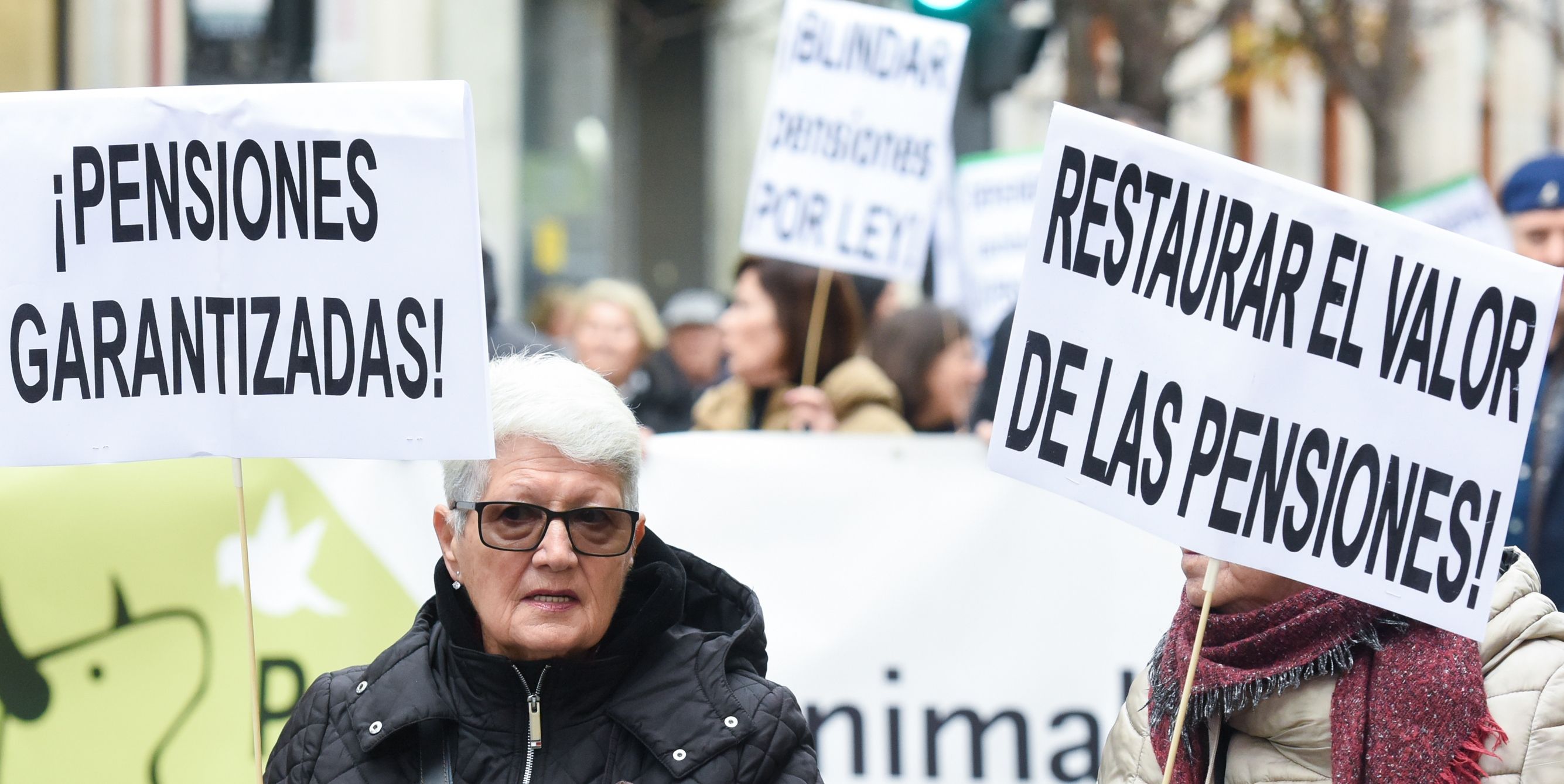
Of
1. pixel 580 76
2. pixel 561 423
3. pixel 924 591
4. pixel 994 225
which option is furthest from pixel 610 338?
pixel 580 76

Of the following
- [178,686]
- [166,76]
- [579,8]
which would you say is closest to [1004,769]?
[178,686]

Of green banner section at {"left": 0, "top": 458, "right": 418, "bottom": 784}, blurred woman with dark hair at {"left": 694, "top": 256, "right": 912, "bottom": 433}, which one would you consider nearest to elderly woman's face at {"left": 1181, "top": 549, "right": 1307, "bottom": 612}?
green banner section at {"left": 0, "top": 458, "right": 418, "bottom": 784}

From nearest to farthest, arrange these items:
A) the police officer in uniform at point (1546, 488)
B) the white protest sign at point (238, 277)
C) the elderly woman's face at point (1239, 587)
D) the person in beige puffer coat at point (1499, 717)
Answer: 1. the person in beige puffer coat at point (1499, 717)
2. the white protest sign at point (238, 277)
3. the elderly woman's face at point (1239, 587)
4. the police officer in uniform at point (1546, 488)

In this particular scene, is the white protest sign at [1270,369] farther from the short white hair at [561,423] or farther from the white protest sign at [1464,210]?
the white protest sign at [1464,210]

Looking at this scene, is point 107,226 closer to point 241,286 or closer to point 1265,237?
point 241,286

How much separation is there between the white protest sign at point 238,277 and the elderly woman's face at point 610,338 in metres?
4.57

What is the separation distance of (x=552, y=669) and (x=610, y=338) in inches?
188

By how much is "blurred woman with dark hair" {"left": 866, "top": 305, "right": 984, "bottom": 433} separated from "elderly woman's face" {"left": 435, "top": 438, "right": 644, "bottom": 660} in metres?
3.16

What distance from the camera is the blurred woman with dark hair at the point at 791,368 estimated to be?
5.47 m

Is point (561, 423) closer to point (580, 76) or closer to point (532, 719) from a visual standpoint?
point (532, 719)

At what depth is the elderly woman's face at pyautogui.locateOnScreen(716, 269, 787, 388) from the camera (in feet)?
18.7

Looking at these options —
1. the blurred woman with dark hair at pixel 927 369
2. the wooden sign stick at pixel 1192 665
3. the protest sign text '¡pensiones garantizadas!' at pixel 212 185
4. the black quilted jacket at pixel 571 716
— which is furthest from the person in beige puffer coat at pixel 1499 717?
the blurred woman with dark hair at pixel 927 369

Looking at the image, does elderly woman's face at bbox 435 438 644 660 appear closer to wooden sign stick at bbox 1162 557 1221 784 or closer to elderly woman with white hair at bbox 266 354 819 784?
elderly woman with white hair at bbox 266 354 819 784

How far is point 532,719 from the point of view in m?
2.77
